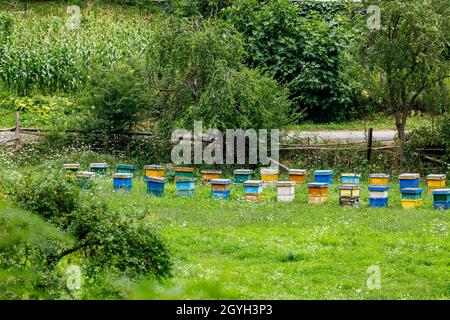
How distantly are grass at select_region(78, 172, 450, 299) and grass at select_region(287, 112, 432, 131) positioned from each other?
7.40m

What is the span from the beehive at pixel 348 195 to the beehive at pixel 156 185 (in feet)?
12.1

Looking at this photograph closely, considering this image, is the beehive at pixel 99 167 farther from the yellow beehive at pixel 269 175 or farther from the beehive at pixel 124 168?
the yellow beehive at pixel 269 175

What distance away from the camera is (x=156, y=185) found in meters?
18.9

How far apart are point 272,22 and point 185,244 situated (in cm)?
1472

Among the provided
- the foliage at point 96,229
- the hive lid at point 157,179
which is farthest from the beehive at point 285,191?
the foliage at point 96,229

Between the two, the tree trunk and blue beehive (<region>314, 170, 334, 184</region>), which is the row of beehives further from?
the tree trunk

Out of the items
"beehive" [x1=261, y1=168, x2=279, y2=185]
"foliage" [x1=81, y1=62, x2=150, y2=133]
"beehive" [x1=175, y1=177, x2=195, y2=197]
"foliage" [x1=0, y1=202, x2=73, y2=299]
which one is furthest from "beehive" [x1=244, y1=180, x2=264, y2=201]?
"foliage" [x1=0, y1=202, x2=73, y2=299]

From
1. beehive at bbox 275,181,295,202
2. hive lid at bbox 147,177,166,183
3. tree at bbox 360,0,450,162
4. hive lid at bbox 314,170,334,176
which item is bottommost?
beehive at bbox 275,181,295,202

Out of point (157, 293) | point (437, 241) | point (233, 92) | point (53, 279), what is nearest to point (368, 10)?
point (233, 92)

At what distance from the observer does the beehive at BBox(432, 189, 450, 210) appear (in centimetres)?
1759

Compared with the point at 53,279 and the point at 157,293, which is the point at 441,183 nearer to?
the point at 53,279

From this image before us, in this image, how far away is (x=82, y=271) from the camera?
34.6 ft

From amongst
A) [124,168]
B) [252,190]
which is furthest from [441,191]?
[124,168]

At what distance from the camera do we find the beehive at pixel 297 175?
19858 mm
